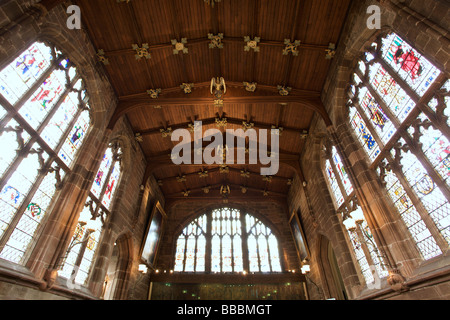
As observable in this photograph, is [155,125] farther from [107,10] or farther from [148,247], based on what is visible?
[148,247]

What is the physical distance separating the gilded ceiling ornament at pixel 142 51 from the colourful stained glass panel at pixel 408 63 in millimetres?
6432

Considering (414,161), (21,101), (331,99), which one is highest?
(331,99)

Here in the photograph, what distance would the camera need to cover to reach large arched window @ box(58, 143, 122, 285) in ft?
19.2

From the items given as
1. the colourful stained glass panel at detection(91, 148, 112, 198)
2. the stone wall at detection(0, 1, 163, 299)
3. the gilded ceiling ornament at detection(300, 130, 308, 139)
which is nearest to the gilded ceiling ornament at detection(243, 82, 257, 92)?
the gilded ceiling ornament at detection(300, 130, 308, 139)

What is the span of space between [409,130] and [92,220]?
23.9ft

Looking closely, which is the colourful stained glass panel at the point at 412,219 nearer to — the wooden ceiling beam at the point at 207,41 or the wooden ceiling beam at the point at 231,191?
the wooden ceiling beam at the point at 207,41

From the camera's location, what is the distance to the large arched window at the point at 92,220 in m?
5.85

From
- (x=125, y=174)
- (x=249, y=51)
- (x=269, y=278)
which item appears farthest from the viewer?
(x=269, y=278)

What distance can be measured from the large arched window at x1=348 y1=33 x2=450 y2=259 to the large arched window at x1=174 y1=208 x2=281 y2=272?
8337mm

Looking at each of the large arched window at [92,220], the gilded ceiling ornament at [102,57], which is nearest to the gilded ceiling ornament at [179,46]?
the gilded ceiling ornament at [102,57]

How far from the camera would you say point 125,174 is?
9.28 m

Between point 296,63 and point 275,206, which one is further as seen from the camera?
point 275,206
